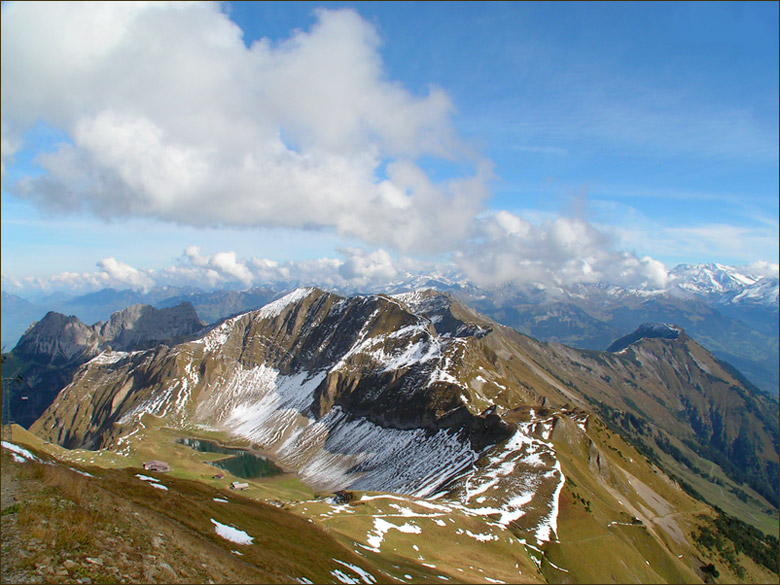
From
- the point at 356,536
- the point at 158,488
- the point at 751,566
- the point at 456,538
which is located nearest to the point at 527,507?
the point at 456,538

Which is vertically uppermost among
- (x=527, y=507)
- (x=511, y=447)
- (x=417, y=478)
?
(x=511, y=447)

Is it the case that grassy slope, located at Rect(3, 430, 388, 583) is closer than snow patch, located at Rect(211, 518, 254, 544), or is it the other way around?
grassy slope, located at Rect(3, 430, 388, 583)

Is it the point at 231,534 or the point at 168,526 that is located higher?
the point at 168,526

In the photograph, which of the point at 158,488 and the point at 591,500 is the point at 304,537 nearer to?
the point at 158,488

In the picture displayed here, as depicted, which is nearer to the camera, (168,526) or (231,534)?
(168,526)

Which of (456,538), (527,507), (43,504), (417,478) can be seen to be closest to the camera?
(43,504)

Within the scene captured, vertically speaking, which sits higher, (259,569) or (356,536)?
(259,569)

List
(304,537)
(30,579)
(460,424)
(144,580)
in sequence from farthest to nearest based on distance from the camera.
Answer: (460,424) < (304,537) < (144,580) < (30,579)

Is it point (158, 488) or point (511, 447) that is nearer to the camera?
point (158, 488)

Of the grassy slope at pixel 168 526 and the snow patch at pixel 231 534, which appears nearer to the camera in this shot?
the grassy slope at pixel 168 526

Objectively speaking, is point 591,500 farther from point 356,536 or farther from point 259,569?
point 259,569
